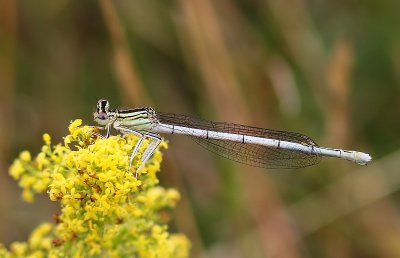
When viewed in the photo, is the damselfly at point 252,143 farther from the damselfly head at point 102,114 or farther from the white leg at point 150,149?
the white leg at point 150,149

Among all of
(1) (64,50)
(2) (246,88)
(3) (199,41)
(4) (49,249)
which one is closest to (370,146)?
(2) (246,88)

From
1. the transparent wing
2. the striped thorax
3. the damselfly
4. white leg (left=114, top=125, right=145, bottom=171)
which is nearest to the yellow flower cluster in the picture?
white leg (left=114, top=125, right=145, bottom=171)

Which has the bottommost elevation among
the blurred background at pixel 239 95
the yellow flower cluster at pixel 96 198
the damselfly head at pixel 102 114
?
the yellow flower cluster at pixel 96 198

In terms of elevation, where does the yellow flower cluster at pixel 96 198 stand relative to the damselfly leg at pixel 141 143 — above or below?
below

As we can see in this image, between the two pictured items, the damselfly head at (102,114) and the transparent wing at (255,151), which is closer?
the damselfly head at (102,114)

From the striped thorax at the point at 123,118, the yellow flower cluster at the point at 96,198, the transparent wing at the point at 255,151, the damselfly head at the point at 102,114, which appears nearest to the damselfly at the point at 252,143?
the transparent wing at the point at 255,151

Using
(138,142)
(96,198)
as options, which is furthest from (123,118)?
(96,198)
